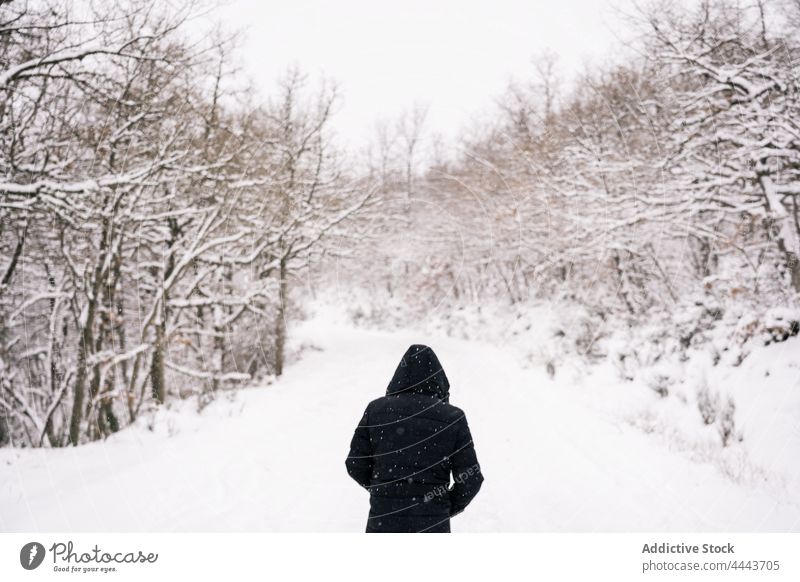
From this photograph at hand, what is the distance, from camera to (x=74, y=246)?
8828mm

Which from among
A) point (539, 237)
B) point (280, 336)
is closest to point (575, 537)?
point (280, 336)

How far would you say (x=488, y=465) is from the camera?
4.52 meters

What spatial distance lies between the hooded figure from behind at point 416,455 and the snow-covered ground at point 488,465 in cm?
161

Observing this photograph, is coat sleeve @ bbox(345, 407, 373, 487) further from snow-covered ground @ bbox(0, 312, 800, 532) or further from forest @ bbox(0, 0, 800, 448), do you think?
forest @ bbox(0, 0, 800, 448)

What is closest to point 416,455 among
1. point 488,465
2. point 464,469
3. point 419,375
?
point 464,469

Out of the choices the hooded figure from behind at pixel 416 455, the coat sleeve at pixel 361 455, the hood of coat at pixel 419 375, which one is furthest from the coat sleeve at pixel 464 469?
the coat sleeve at pixel 361 455

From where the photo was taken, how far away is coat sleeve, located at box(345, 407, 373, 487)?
88.2 inches

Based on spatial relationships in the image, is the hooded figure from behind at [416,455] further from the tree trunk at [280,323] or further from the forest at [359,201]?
the tree trunk at [280,323]

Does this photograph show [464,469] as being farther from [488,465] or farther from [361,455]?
[488,465]

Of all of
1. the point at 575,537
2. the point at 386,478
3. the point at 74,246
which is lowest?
the point at 575,537

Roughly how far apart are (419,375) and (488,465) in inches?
115

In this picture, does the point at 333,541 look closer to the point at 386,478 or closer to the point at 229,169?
the point at 386,478

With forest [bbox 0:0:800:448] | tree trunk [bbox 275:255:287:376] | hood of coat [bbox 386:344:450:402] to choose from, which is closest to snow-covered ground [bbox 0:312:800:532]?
forest [bbox 0:0:800:448]

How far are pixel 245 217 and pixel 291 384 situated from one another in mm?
3737
